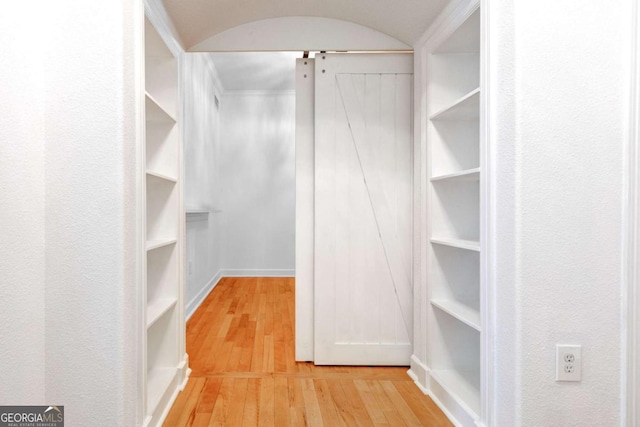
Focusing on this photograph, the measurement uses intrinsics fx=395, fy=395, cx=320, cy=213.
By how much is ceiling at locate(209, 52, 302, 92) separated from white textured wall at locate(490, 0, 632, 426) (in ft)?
11.0

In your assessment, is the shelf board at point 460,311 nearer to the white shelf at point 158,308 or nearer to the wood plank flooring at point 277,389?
the wood plank flooring at point 277,389

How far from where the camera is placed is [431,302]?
2230mm

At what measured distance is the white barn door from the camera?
8.34 ft

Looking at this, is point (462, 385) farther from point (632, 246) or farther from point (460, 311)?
point (632, 246)

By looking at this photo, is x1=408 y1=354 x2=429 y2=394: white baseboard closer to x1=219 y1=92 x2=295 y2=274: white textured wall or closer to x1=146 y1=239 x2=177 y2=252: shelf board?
x1=146 y1=239 x2=177 y2=252: shelf board

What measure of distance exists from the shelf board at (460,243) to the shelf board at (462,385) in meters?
0.71

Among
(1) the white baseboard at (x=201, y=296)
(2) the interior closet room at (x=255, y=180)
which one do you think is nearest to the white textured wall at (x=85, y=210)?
(1) the white baseboard at (x=201, y=296)

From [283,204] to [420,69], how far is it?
367cm

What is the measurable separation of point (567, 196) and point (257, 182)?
15.5ft

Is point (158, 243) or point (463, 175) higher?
Result: point (463, 175)

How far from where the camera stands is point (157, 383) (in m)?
2.02

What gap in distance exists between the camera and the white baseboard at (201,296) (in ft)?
11.9

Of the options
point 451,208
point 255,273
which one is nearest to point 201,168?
point 255,273

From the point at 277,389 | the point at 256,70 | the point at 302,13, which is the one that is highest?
the point at 256,70
